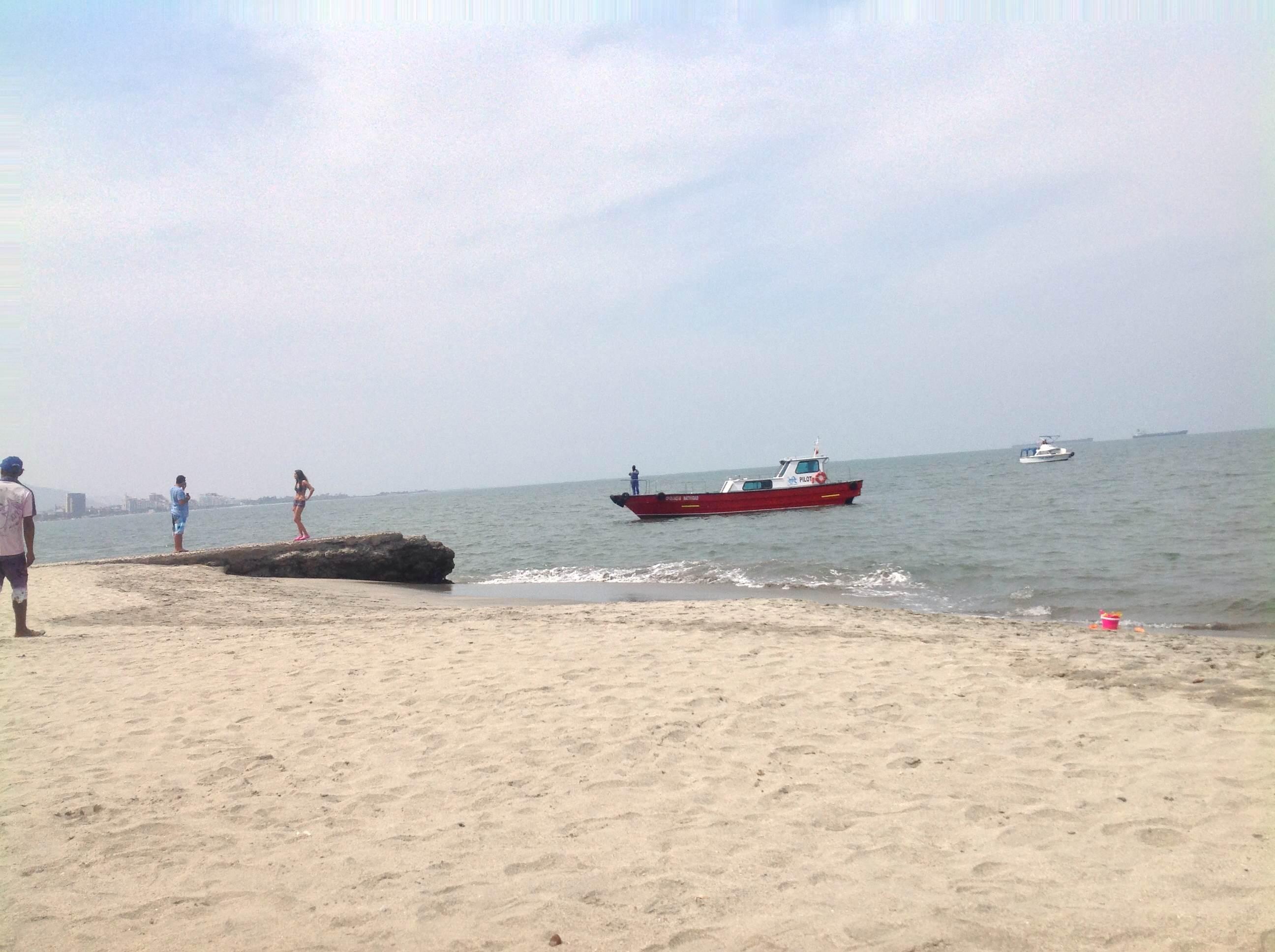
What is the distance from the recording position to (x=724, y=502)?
36.3 m

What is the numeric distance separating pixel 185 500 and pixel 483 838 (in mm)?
16461

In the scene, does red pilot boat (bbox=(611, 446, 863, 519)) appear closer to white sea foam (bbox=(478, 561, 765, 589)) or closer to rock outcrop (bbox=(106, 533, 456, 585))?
white sea foam (bbox=(478, 561, 765, 589))

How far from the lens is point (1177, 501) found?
28.5m

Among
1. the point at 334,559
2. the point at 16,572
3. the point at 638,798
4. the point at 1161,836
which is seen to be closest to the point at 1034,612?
the point at 1161,836

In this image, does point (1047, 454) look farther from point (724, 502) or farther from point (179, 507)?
point (179, 507)

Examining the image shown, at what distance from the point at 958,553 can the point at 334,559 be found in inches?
549

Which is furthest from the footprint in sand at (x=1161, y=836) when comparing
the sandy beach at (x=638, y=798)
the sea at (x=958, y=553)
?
the sea at (x=958, y=553)

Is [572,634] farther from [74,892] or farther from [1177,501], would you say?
[1177,501]

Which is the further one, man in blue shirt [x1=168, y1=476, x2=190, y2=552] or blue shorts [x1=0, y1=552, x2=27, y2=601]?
man in blue shirt [x1=168, y1=476, x2=190, y2=552]

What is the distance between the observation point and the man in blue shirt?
17297 mm

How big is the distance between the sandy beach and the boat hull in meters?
28.5

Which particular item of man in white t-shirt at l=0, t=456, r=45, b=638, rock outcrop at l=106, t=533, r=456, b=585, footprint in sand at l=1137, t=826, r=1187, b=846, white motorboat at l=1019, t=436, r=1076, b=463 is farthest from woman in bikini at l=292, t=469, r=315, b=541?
white motorboat at l=1019, t=436, r=1076, b=463

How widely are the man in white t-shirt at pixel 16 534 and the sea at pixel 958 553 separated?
8187 mm

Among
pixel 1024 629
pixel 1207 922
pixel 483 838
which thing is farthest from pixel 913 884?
pixel 1024 629
